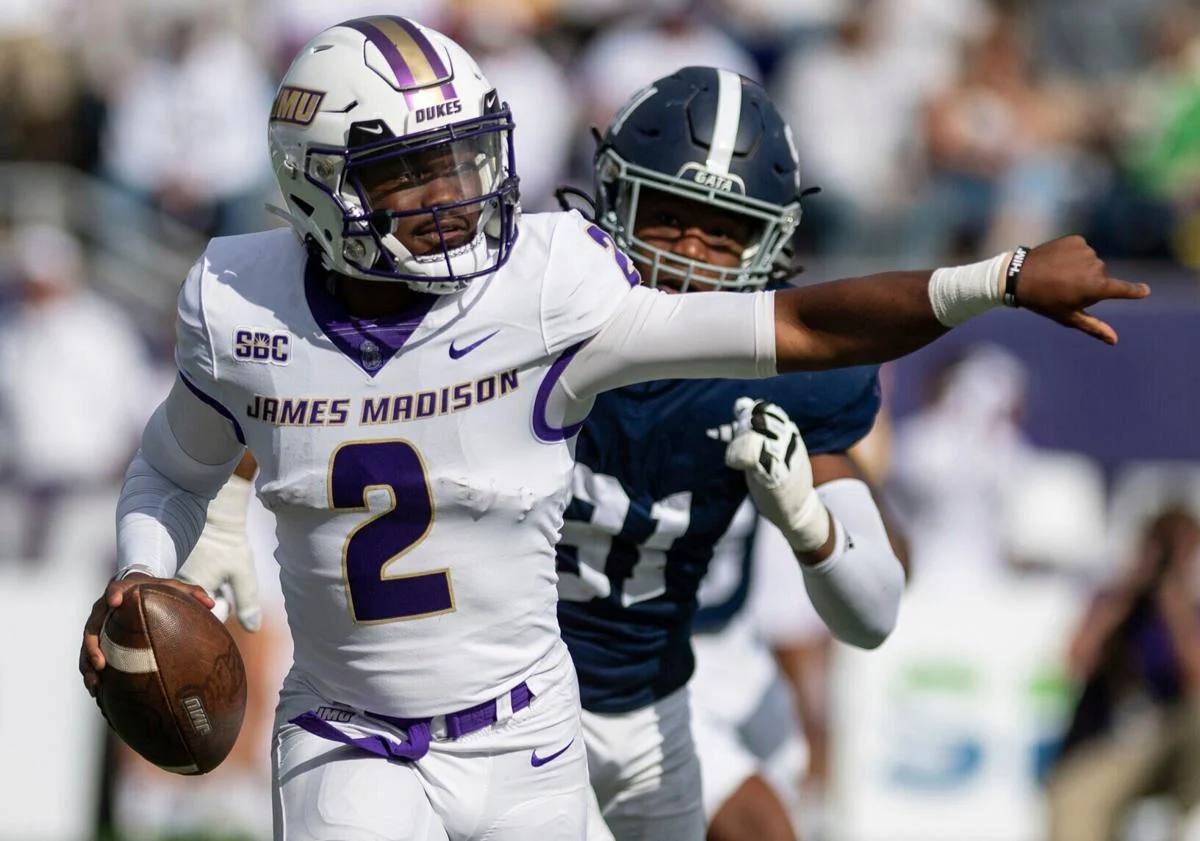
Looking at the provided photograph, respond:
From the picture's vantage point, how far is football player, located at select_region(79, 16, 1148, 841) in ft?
10.2

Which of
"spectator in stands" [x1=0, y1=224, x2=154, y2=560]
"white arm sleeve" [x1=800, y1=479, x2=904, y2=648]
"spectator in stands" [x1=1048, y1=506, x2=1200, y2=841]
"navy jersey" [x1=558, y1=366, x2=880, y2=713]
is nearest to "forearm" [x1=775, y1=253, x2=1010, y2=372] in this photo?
"white arm sleeve" [x1=800, y1=479, x2=904, y2=648]

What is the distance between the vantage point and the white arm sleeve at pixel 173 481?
330 centimetres

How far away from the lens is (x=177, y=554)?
3373 mm

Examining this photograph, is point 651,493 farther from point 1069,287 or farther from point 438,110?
point 1069,287

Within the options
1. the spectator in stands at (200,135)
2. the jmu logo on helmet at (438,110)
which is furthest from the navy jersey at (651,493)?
the spectator in stands at (200,135)

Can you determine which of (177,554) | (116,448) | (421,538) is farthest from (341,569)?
(116,448)

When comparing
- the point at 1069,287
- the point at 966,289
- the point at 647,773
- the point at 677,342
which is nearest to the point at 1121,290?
the point at 1069,287

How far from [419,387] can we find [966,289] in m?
0.85

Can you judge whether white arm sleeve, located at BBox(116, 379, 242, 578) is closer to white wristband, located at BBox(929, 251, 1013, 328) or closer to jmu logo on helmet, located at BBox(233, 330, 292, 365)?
jmu logo on helmet, located at BBox(233, 330, 292, 365)

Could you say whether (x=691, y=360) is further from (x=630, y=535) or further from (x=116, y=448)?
(x=116, y=448)

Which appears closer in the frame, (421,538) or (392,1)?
(421,538)

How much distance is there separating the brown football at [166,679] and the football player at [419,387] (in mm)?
50

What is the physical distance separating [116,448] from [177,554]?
5445mm

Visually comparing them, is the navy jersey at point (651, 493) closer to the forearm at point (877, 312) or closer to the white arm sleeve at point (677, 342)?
the white arm sleeve at point (677, 342)
